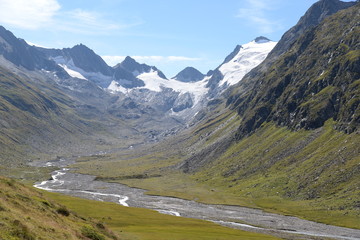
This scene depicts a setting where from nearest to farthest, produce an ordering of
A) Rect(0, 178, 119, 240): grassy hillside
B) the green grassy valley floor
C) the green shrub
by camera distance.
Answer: Rect(0, 178, 119, 240): grassy hillside < the green shrub < the green grassy valley floor

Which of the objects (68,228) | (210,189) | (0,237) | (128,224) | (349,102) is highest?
(349,102)

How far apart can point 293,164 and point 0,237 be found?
522ft

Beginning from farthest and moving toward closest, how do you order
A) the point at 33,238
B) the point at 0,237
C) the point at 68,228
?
the point at 68,228 → the point at 33,238 → the point at 0,237

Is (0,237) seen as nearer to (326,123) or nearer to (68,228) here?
(68,228)

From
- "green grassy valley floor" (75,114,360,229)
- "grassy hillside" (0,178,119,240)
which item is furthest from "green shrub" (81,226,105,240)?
"green grassy valley floor" (75,114,360,229)

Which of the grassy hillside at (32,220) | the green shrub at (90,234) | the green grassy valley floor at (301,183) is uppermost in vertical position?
the grassy hillside at (32,220)

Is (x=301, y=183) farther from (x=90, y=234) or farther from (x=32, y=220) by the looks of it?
(x=32, y=220)

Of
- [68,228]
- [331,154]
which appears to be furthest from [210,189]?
[68,228]

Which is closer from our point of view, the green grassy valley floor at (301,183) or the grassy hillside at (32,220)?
the grassy hillside at (32,220)

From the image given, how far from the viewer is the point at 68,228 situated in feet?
122

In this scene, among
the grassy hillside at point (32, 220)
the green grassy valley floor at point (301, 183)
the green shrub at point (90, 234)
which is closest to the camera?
the grassy hillside at point (32, 220)

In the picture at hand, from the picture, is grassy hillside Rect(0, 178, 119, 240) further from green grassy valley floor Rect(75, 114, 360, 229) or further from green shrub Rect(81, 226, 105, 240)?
green grassy valley floor Rect(75, 114, 360, 229)

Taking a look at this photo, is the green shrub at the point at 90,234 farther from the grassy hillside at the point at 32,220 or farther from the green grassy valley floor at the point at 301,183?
the green grassy valley floor at the point at 301,183

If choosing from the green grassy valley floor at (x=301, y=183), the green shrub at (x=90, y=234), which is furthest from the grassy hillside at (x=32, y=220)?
the green grassy valley floor at (x=301, y=183)
